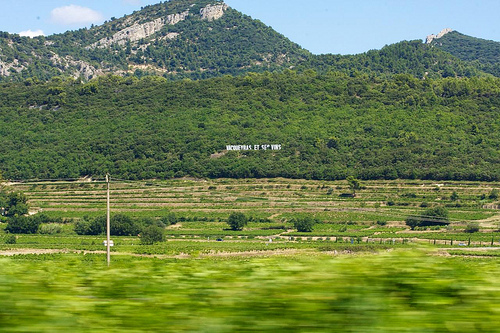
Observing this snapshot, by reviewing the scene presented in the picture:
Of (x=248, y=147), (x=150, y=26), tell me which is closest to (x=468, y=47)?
(x=150, y=26)

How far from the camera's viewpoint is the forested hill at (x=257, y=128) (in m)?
57.4

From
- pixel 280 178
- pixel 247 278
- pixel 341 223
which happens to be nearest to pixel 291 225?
pixel 341 223

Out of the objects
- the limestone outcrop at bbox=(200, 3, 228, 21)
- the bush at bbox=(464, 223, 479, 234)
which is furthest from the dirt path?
the limestone outcrop at bbox=(200, 3, 228, 21)

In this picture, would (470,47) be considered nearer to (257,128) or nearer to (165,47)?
(165,47)

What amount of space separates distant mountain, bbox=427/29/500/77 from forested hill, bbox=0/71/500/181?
90069mm

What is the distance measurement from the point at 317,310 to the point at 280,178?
52642mm

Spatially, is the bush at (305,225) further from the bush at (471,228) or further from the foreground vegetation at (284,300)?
the foreground vegetation at (284,300)

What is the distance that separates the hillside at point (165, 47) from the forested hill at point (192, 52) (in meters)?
0.21

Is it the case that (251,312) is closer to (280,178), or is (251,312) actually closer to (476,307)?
(476,307)

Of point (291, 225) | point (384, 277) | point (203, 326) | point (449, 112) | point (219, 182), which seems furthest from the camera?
point (449, 112)

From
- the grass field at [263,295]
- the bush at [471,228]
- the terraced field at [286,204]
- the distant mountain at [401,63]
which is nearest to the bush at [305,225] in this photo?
the terraced field at [286,204]

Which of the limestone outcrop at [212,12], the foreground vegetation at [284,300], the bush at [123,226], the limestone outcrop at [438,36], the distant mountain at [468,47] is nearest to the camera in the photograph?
the foreground vegetation at [284,300]

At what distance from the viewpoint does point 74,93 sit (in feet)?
255

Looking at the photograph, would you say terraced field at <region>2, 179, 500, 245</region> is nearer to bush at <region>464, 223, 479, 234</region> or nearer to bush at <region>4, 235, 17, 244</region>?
bush at <region>464, 223, 479, 234</region>
